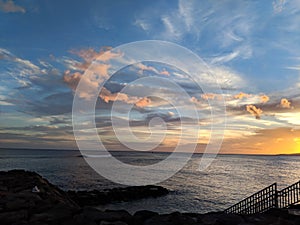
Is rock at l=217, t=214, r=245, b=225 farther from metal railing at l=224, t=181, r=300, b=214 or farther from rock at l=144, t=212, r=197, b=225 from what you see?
metal railing at l=224, t=181, r=300, b=214

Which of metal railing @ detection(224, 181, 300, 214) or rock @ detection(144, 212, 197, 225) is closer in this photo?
rock @ detection(144, 212, 197, 225)

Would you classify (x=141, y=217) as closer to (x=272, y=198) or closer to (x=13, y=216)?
(x=13, y=216)

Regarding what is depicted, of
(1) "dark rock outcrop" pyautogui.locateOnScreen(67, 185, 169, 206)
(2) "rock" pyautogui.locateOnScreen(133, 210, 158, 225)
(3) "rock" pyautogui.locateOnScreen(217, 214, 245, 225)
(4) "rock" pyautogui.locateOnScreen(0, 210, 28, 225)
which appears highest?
(3) "rock" pyautogui.locateOnScreen(217, 214, 245, 225)

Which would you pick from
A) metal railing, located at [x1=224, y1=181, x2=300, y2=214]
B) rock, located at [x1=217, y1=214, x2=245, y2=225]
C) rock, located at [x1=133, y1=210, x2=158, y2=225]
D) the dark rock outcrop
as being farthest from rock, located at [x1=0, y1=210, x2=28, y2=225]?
the dark rock outcrop

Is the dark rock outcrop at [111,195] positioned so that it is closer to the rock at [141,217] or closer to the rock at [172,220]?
the rock at [141,217]

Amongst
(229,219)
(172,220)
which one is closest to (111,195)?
(172,220)

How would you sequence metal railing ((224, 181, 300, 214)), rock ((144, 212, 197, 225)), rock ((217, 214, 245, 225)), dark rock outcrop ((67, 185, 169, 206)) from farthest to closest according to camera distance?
1. dark rock outcrop ((67, 185, 169, 206))
2. metal railing ((224, 181, 300, 214))
3. rock ((217, 214, 245, 225))
4. rock ((144, 212, 197, 225))

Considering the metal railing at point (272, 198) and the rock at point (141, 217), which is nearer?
the rock at point (141, 217)

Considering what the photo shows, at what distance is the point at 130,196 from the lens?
3641 cm

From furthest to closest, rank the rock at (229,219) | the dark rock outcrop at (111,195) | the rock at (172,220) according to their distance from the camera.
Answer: the dark rock outcrop at (111,195) → the rock at (229,219) → the rock at (172,220)

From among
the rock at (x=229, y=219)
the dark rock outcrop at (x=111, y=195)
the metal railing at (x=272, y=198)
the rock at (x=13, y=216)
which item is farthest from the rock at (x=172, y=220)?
the dark rock outcrop at (x=111, y=195)

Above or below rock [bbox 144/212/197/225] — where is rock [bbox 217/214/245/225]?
above

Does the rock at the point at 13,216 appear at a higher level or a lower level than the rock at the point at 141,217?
lower

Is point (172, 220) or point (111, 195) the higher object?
point (172, 220)
